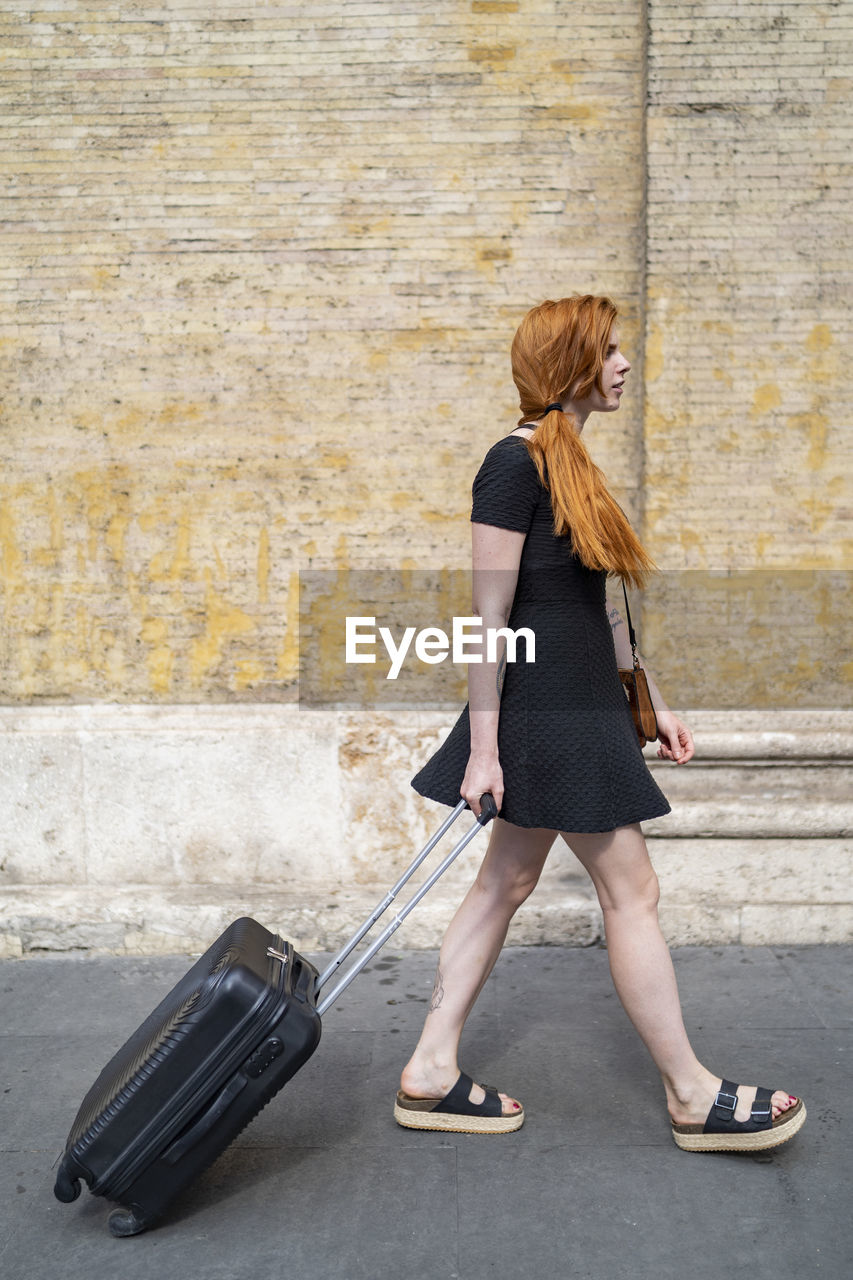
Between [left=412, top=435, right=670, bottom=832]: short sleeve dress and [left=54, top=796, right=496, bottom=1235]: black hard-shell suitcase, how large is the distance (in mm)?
655

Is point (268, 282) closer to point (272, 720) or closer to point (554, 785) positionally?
point (272, 720)

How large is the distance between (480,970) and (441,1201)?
567 mm

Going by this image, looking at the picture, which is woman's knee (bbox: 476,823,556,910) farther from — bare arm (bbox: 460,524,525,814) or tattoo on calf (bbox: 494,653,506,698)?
tattoo on calf (bbox: 494,653,506,698)

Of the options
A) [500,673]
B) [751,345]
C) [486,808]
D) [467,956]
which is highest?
[751,345]

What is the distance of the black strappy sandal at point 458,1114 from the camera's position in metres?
3.15

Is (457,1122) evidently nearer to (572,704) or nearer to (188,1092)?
(188,1092)

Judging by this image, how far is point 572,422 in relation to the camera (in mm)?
3086

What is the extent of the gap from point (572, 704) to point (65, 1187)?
1.60 metres

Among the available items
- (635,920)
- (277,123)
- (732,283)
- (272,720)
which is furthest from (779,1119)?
(277,123)

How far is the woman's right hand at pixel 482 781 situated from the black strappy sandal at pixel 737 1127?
93 centimetres

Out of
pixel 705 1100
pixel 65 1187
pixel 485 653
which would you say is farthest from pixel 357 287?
pixel 65 1187

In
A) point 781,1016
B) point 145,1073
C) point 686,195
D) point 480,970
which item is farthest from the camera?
point 686,195

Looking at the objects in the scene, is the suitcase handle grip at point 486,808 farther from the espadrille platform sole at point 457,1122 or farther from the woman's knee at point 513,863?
the espadrille platform sole at point 457,1122

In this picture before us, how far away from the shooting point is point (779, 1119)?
2959mm
